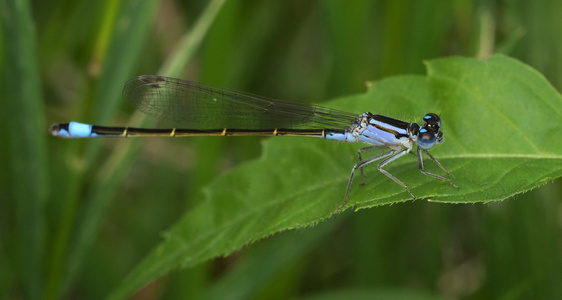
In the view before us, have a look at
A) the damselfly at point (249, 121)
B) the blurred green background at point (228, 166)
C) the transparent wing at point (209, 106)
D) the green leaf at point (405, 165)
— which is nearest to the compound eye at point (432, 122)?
the damselfly at point (249, 121)

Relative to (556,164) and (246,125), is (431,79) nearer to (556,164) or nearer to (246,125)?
(556,164)

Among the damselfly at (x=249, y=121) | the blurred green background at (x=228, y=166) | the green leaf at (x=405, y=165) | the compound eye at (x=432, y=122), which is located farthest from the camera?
the blurred green background at (x=228, y=166)

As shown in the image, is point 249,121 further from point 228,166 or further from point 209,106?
point 228,166

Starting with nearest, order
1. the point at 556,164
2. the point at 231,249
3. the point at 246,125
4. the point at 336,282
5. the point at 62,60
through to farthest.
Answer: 1. the point at 556,164
2. the point at 231,249
3. the point at 246,125
4. the point at 336,282
5. the point at 62,60

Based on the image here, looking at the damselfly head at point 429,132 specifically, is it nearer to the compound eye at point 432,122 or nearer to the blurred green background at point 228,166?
the compound eye at point 432,122

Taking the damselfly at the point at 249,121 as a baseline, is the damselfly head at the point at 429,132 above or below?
below

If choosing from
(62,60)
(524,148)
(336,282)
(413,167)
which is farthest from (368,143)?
(62,60)

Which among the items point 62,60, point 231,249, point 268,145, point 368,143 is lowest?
point 231,249
